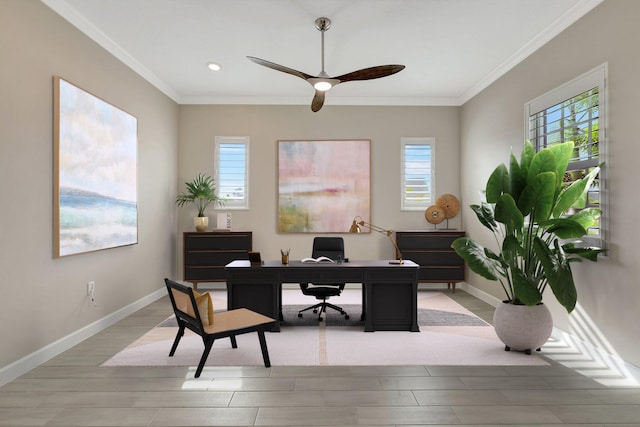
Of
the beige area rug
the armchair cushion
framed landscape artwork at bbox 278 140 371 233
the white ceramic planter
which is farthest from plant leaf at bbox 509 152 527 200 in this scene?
framed landscape artwork at bbox 278 140 371 233

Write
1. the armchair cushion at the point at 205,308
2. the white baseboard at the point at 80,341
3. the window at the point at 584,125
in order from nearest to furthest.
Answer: the white baseboard at the point at 80,341 < the armchair cushion at the point at 205,308 < the window at the point at 584,125

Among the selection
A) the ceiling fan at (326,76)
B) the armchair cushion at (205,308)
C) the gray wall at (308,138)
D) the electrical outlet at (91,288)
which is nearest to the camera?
Result: the armchair cushion at (205,308)

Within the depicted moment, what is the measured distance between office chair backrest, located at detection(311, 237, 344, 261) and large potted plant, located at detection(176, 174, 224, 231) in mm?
2098

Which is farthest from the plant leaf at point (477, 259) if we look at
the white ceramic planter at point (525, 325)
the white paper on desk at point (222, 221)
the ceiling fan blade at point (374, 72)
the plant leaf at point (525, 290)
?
the white paper on desk at point (222, 221)

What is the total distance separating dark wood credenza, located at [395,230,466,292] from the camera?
644cm

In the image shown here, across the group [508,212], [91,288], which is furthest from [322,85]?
[91,288]

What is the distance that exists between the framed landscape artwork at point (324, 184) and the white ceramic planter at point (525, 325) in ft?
11.5

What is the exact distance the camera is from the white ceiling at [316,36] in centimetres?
383

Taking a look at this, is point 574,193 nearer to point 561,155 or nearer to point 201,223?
point 561,155

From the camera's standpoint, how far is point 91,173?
13.8 ft

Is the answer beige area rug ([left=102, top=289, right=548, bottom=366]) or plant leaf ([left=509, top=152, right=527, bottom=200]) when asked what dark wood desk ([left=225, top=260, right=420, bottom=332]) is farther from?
plant leaf ([left=509, top=152, right=527, bottom=200])

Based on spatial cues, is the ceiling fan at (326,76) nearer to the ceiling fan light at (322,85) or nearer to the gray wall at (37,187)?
the ceiling fan light at (322,85)

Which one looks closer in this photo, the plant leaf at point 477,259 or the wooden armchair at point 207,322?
the wooden armchair at point 207,322

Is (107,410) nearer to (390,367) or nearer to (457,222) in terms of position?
(390,367)
